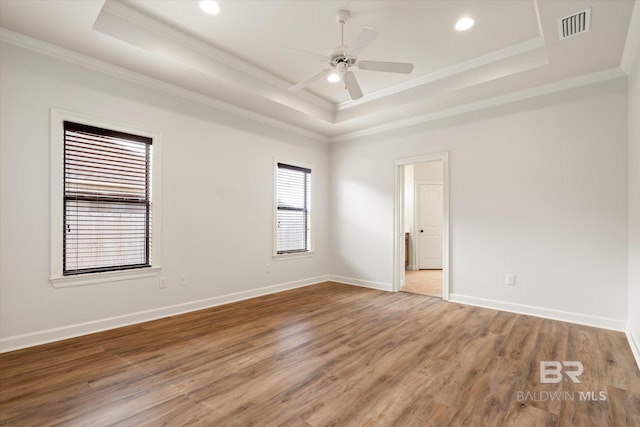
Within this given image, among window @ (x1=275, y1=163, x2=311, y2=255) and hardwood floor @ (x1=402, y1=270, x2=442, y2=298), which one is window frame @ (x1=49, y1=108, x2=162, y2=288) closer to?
window @ (x1=275, y1=163, x2=311, y2=255)

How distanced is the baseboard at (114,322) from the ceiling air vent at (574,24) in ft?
15.6

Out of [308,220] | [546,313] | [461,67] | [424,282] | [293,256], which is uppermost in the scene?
[461,67]

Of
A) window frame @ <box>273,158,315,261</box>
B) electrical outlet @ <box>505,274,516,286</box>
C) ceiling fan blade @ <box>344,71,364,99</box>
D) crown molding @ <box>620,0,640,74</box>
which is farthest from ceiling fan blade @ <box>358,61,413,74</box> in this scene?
electrical outlet @ <box>505,274,516,286</box>

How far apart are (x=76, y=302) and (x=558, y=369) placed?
14.8 ft

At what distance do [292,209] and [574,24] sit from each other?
430cm

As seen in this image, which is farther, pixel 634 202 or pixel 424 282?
pixel 424 282

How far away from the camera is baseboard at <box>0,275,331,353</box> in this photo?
2.88 metres

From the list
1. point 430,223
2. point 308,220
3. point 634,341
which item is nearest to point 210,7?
point 308,220

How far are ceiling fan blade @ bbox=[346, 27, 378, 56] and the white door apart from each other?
19.4 ft

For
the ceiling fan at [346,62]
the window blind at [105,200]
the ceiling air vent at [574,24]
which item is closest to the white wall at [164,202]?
the window blind at [105,200]

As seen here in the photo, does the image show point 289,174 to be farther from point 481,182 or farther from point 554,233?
point 554,233

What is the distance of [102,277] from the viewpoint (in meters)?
3.36

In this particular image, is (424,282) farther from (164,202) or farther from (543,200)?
(164,202)

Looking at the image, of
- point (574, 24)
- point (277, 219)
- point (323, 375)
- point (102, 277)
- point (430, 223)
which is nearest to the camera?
point (323, 375)
